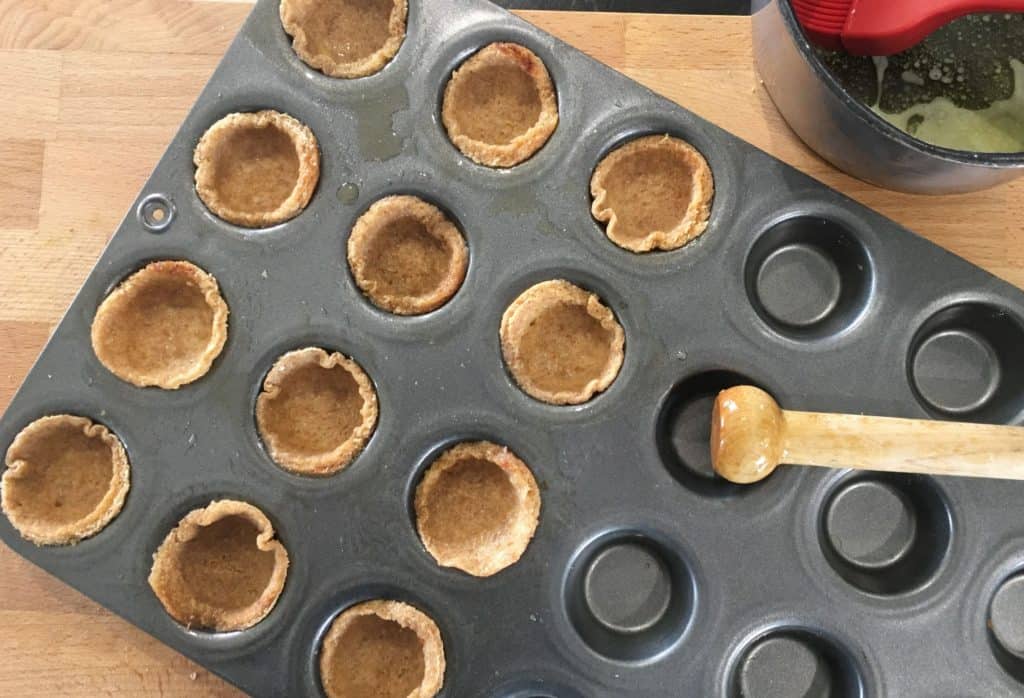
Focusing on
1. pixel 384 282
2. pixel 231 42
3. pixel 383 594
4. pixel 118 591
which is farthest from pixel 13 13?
pixel 383 594

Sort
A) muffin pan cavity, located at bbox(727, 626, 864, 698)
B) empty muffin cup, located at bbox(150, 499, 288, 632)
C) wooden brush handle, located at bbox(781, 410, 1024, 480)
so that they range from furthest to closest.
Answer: muffin pan cavity, located at bbox(727, 626, 864, 698) → empty muffin cup, located at bbox(150, 499, 288, 632) → wooden brush handle, located at bbox(781, 410, 1024, 480)

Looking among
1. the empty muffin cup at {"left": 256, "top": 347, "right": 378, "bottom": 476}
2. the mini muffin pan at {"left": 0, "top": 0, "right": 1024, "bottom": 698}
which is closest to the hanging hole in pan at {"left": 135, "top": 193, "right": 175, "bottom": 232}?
the mini muffin pan at {"left": 0, "top": 0, "right": 1024, "bottom": 698}

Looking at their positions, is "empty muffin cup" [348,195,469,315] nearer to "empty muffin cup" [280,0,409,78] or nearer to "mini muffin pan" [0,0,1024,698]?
"mini muffin pan" [0,0,1024,698]

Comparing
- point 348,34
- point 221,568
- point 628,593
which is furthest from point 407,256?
point 628,593

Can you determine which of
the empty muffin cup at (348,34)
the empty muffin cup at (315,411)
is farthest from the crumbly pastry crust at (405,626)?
the empty muffin cup at (348,34)

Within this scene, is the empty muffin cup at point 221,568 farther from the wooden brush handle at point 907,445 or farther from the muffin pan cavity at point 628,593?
the wooden brush handle at point 907,445

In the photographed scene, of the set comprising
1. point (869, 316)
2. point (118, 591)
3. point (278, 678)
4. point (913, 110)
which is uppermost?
point (913, 110)

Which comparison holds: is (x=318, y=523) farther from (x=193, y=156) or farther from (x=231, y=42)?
(x=231, y=42)
